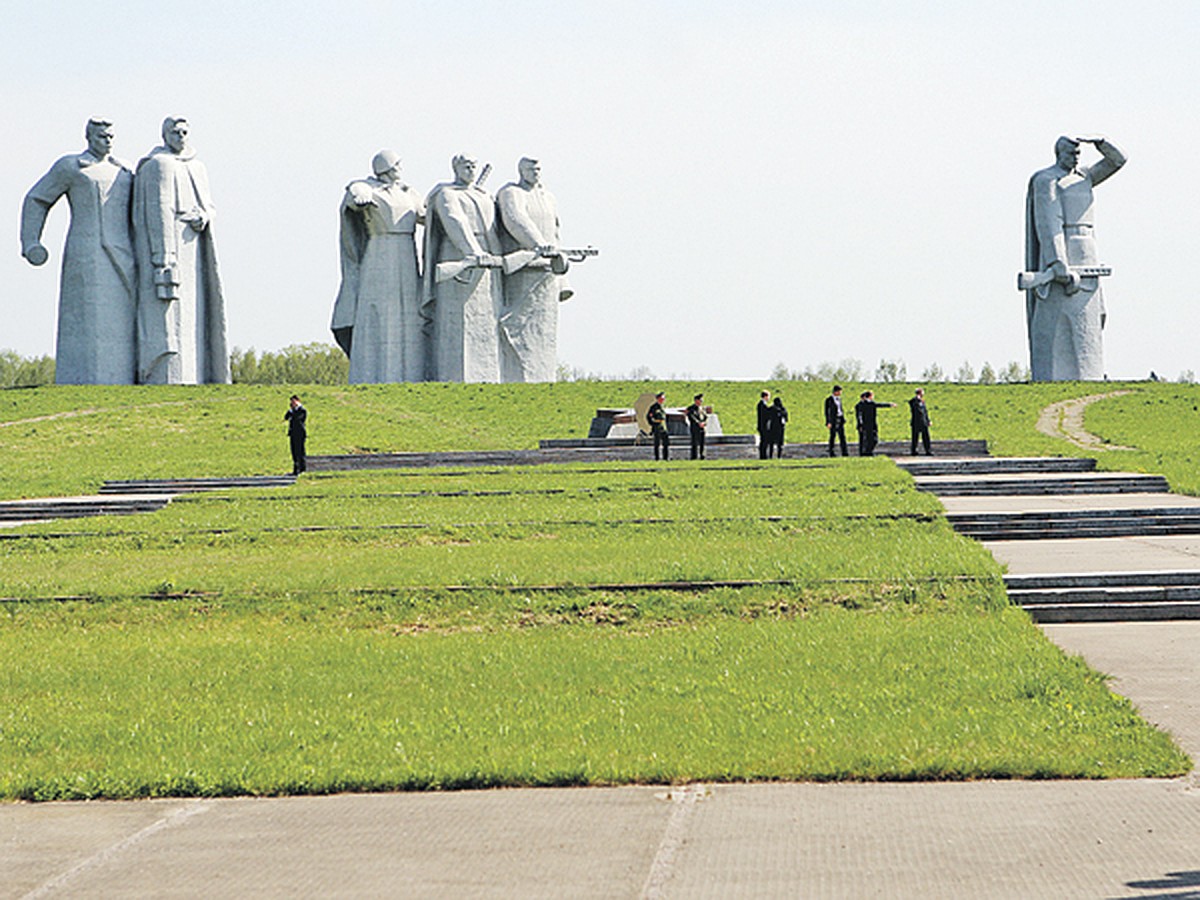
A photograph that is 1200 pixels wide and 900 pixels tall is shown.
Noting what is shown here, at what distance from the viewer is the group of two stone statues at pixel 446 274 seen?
44.4 meters

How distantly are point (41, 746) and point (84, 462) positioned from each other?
22.3 meters

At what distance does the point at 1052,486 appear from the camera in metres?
19.5

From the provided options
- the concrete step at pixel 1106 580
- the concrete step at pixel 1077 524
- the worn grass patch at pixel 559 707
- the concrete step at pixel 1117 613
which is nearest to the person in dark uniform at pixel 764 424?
the concrete step at pixel 1077 524

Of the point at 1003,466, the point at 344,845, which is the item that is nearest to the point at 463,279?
the point at 1003,466

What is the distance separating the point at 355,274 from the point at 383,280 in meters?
1.11

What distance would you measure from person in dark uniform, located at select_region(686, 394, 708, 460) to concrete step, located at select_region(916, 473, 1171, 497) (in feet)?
19.1

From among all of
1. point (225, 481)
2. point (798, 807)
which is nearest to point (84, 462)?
point (225, 481)

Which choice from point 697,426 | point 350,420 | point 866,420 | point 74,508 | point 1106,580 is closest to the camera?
point 1106,580

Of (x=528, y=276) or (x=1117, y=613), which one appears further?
(x=528, y=276)

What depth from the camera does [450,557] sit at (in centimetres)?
1346

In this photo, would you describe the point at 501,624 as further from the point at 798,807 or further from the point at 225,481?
the point at 225,481

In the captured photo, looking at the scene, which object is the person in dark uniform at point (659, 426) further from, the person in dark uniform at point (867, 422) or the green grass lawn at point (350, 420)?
the green grass lawn at point (350, 420)

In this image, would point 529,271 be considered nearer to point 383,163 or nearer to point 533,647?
point 383,163

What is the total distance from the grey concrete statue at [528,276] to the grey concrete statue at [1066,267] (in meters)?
13.9
